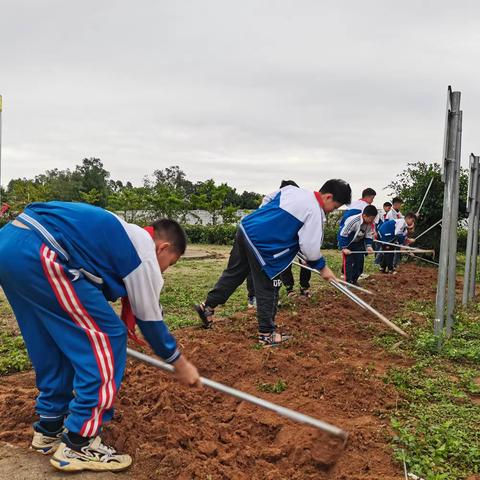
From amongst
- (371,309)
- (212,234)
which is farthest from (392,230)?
(212,234)

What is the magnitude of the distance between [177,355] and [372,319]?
5.05 metres

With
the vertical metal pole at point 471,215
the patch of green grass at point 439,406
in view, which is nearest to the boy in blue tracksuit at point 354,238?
the vertical metal pole at point 471,215

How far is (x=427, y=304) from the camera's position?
848 cm

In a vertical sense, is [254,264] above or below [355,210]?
below

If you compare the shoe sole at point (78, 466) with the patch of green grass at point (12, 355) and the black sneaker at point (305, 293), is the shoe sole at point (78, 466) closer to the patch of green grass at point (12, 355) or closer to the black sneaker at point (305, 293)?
the patch of green grass at point (12, 355)

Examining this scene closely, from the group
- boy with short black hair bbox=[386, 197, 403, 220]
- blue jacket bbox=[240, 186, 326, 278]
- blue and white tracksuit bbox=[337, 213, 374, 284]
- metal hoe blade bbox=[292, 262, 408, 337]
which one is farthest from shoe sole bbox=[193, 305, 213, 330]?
boy with short black hair bbox=[386, 197, 403, 220]

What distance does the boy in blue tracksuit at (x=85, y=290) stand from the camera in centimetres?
258

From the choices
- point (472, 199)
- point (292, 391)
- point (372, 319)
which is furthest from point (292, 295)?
point (292, 391)

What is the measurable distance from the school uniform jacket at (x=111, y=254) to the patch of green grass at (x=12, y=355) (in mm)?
2438

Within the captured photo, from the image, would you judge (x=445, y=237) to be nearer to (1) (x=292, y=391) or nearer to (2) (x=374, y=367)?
(2) (x=374, y=367)

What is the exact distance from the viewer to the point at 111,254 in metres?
2.60

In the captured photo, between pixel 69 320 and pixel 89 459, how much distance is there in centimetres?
78

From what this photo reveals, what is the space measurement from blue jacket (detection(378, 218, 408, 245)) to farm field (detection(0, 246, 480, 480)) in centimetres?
683

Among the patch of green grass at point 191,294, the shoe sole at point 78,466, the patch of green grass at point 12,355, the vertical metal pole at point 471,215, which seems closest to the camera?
the shoe sole at point 78,466
